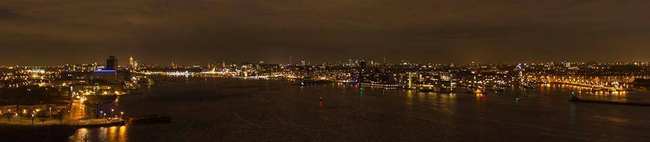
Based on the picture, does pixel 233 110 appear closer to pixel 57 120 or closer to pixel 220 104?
pixel 220 104

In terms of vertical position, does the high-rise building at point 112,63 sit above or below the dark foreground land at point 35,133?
above

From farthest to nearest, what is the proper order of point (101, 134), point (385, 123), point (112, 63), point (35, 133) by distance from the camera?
point (112, 63) → point (385, 123) → point (101, 134) → point (35, 133)

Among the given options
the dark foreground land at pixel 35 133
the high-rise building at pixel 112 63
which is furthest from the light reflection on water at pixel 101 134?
the high-rise building at pixel 112 63

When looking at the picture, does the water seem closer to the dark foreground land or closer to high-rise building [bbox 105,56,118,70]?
the dark foreground land

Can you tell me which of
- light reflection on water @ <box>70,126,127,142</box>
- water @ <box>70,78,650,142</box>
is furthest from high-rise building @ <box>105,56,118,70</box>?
light reflection on water @ <box>70,126,127,142</box>

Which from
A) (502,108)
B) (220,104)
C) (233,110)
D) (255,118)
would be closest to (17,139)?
(255,118)

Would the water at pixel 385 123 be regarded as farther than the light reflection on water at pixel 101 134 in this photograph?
Yes

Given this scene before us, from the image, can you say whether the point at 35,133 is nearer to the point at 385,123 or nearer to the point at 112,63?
the point at 385,123

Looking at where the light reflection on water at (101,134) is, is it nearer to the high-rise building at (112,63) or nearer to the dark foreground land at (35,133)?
the dark foreground land at (35,133)

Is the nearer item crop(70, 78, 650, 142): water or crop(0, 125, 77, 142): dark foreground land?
crop(0, 125, 77, 142): dark foreground land

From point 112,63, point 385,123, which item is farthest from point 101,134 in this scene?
point 112,63

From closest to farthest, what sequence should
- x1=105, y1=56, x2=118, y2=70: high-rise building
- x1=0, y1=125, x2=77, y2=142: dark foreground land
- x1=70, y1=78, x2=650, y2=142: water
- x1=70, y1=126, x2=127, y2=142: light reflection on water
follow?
x1=0, y1=125, x2=77, y2=142: dark foreground land
x1=70, y1=126, x2=127, y2=142: light reflection on water
x1=70, y1=78, x2=650, y2=142: water
x1=105, y1=56, x2=118, y2=70: high-rise building
